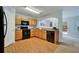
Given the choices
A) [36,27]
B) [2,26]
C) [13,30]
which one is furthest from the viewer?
[36,27]

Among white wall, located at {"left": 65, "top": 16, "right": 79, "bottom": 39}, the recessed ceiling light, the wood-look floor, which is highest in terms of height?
the recessed ceiling light

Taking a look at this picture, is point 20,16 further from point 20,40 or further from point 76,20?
point 76,20

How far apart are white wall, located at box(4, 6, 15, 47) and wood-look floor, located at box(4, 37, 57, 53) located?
0.29ft

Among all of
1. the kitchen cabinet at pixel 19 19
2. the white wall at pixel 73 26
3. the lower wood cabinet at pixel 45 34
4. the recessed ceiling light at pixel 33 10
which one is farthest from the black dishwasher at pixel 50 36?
the kitchen cabinet at pixel 19 19

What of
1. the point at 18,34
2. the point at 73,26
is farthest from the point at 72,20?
the point at 18,34

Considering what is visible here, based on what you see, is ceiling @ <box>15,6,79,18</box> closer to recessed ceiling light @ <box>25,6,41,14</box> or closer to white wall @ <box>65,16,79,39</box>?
recessed ceiling light @ <box>25,6,41,14</box>

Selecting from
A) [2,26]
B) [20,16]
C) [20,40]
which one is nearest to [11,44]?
[20,40]

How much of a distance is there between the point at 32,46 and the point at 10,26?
50cm

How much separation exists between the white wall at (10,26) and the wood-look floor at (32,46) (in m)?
0.09

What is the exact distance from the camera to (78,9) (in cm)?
160

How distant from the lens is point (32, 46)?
168cm

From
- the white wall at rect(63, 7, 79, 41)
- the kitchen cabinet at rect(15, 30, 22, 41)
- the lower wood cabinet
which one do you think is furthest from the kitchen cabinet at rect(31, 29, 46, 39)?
the white wall at rect(63, 7, 79, 41)

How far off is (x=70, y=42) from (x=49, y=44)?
37cm

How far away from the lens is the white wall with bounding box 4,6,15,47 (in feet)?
5.20
